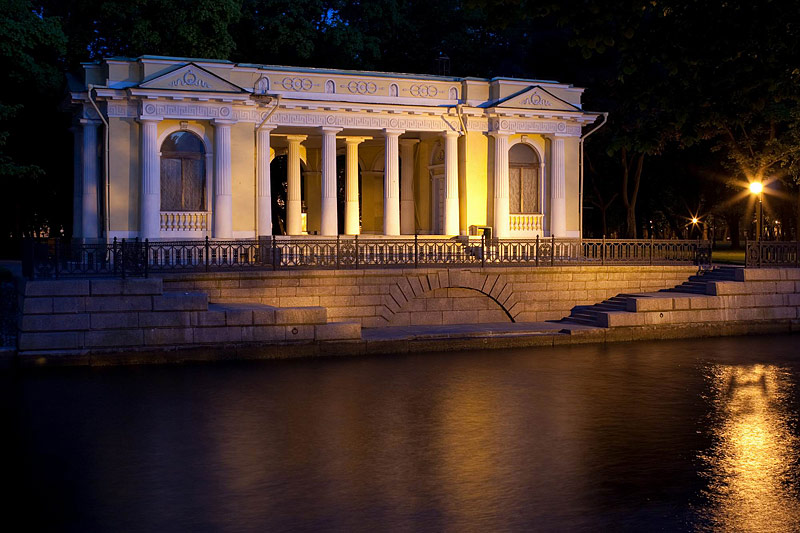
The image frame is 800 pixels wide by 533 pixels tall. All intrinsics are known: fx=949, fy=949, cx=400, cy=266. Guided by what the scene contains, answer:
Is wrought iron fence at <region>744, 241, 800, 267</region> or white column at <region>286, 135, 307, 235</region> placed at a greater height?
white column at <region>286, 135, 307, 235</region>

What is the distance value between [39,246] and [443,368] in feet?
28.8

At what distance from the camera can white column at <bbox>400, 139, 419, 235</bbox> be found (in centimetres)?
3362

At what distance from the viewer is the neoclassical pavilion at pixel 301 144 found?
26359mm

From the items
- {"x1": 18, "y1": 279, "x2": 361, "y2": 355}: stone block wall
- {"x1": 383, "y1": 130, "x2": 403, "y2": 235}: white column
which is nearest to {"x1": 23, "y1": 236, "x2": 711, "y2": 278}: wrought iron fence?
{"x1": 18, "y1": 279, "x2": 361, "y2": 355}: stone block wall

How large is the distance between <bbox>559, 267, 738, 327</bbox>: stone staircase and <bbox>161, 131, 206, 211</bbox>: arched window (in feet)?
35.8

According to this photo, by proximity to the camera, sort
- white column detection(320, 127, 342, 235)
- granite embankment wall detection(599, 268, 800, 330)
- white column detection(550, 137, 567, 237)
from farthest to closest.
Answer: white column detection(550, 137, 567, 237), white column detection(320, 127, 342, 235), granite embankment wall detection(599, 268, 800, 330)

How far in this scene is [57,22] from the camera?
102ft

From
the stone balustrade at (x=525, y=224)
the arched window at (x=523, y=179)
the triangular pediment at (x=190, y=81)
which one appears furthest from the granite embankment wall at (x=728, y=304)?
the triangular pediment at (x=190, y=81)

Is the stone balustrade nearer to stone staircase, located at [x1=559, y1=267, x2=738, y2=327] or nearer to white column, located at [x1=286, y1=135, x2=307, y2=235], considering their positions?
stone staircase, located at [x1=559, y1=267, x2=738, y2=327]

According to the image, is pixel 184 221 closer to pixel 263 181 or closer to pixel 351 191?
pixel 263 181

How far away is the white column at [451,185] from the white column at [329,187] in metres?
3.66

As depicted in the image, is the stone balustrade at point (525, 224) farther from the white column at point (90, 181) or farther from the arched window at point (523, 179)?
the white column at point (90, 181)

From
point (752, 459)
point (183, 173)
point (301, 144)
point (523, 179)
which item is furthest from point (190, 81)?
point (752, 459)

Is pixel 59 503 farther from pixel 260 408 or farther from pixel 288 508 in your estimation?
pixel 260 408
